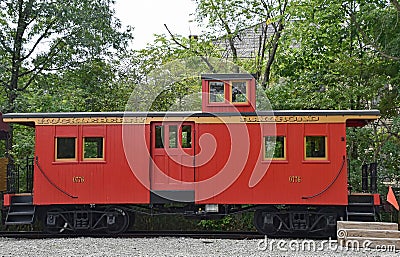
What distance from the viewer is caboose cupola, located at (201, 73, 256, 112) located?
1344 cm

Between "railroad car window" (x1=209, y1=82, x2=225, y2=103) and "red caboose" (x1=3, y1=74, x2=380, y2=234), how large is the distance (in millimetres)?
33

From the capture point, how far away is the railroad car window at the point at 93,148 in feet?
43.9

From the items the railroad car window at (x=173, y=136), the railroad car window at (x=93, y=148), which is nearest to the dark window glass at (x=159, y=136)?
the railroad car window at (x=173, y=136)

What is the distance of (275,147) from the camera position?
13180 millimetres

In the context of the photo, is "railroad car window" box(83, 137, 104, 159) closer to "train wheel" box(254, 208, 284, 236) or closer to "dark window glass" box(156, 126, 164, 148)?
"dark window glass" box(156, 126, 164, 148)

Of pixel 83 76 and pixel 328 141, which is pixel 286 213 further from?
pixel 83 76

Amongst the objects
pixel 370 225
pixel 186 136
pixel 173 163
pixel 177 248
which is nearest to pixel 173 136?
pixel 186 136

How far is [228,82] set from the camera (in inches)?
534

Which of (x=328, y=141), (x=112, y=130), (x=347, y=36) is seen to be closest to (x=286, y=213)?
(x=328, y=141)

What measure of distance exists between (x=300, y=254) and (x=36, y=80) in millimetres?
11864

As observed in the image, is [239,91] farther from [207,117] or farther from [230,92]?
[207,117]

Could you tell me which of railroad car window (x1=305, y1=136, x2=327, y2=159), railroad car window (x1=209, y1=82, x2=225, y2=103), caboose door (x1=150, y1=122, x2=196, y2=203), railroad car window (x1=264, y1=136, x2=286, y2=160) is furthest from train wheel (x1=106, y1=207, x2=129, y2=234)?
railroad car window (x1=305, y1=136, x2=327, y2=159)

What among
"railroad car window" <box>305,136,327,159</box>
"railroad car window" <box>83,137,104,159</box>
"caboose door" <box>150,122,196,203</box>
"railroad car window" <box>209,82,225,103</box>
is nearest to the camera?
"railroad car window" <box>305,136,327,159</box>

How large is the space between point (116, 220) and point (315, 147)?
5075mm
